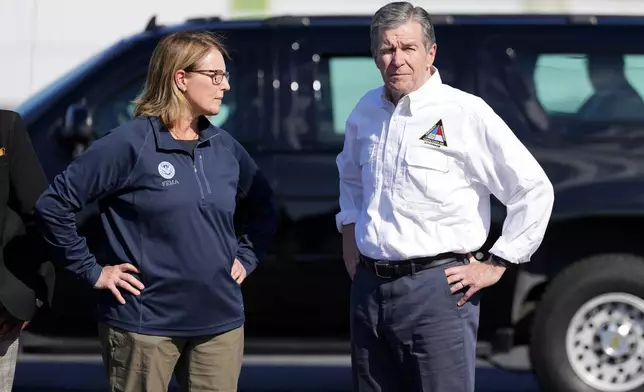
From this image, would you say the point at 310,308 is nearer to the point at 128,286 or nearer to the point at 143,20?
the point at 128,286

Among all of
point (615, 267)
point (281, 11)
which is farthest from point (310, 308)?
point (281, 11)

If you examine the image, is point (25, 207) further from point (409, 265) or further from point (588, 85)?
point (588, 85)

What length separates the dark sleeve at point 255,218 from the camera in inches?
171

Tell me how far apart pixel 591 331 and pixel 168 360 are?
2962 millimetres

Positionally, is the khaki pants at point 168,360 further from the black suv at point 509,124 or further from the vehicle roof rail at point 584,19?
the vehicle roof rail at point 584,19

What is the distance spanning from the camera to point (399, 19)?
395 centimetres

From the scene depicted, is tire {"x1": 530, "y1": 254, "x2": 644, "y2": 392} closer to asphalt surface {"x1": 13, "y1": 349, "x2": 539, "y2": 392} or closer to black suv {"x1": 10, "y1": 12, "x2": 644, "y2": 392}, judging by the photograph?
black suv {"x1": 10, "y1": 12, "x2": 644, "y2": 392}

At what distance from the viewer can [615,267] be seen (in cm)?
634

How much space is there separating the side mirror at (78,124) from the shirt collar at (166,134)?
214 cm

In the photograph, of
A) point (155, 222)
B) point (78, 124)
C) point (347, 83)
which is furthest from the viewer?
point (347, 83)

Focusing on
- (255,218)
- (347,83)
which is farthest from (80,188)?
(347,83)

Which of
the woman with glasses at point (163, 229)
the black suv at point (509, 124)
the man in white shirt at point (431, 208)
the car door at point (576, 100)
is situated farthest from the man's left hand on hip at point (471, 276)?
the car door at point (576, 100)

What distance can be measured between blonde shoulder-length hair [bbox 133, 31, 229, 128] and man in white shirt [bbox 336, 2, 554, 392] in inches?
21.5

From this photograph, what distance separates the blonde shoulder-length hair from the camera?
400 centimetres
